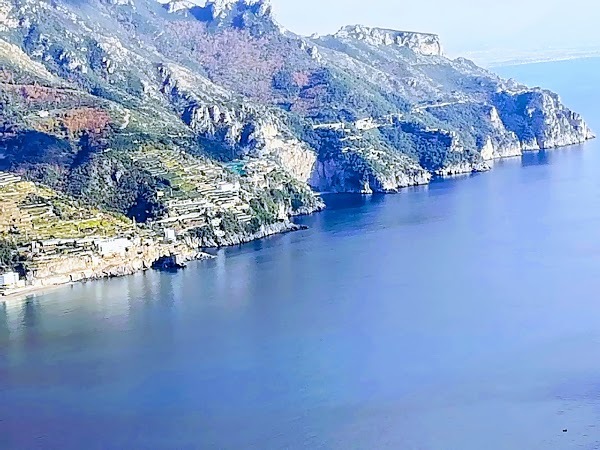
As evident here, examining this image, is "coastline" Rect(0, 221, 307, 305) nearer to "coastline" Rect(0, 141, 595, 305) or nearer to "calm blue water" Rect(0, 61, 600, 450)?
"coastline" Rect(0, 141, 595, 305)

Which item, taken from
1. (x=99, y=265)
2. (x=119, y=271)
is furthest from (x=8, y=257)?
(x=119, y=271)

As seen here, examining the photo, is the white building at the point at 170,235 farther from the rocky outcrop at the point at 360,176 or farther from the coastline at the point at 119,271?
the rocky outcrop at the point at 360,176

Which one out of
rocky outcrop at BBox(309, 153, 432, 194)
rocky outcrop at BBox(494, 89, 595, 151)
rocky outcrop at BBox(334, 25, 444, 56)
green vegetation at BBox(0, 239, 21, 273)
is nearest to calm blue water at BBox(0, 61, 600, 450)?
green vegetation at BBox(0, 239, 21, 273)

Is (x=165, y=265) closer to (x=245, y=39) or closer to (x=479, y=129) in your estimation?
(x=479, y=129)

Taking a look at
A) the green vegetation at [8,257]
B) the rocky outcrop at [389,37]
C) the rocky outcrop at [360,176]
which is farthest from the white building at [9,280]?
the rocky outcrop at [389,37]

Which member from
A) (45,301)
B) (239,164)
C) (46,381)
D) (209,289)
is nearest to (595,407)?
(46,381)

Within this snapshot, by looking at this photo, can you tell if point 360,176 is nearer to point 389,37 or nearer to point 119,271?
point 119,271
